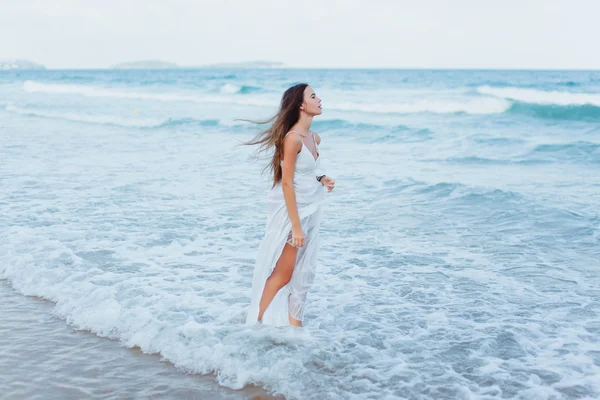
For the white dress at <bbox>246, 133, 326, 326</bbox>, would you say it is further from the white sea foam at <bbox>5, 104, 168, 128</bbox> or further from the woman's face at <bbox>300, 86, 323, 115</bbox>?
the white sea foam at <bbox>5, 104, 168, 128</bbox>

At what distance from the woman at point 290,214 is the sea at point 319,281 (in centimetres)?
24

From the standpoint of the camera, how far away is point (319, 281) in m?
6.43

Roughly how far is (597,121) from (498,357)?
2169cm

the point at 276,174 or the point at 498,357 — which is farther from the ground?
the point at 276,174

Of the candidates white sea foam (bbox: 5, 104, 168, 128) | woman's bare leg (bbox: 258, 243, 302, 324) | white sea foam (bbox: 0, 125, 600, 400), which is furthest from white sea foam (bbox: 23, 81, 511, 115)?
woman's bare leg (bbox: 258, 243, 302, 324)

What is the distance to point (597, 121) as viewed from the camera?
23.7 meters

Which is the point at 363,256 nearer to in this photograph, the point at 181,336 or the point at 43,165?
the point at 181,336

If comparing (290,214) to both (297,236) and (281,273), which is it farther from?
(281,273)

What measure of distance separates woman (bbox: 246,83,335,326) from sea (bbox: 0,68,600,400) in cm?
24

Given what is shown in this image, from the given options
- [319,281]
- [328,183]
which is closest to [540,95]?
[319,281]

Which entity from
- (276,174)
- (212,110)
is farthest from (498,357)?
(212,110)

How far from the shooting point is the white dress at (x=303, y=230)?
4500mm

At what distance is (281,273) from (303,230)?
39 cm

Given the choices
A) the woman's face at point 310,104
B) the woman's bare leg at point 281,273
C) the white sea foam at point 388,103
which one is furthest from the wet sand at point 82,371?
the white sea foam at point 388,103
